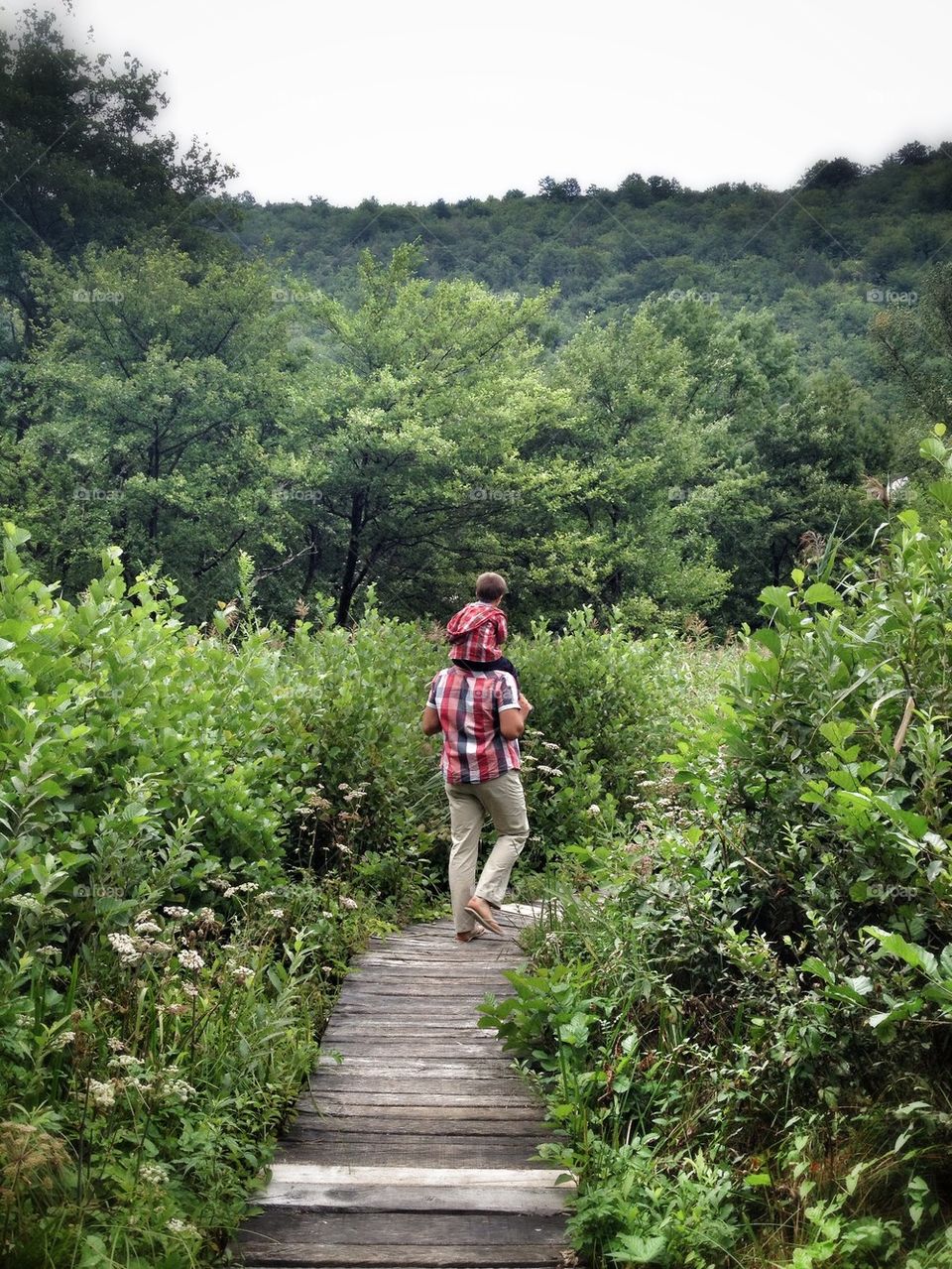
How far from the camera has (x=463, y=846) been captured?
640cm

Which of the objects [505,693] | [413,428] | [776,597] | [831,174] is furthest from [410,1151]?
[831,174]

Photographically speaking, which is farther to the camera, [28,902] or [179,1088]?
[179,1088]

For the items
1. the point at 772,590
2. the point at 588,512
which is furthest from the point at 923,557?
the point at 588,512

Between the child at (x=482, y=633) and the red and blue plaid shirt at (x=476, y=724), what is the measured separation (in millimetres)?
70

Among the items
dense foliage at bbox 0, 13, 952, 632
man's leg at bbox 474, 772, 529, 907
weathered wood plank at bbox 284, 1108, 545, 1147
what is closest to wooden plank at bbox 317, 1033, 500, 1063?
weathered wood plank at bbox 284, 1108, 545, 1147

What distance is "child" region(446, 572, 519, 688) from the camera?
631 centimetres

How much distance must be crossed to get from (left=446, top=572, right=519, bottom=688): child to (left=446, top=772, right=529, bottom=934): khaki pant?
70cm

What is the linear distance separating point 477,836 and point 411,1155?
2.92 metres

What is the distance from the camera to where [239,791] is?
4.77 meters

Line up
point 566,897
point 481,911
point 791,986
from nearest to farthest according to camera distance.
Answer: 1. point 791,986
2. point 566,897
3. point 481,911

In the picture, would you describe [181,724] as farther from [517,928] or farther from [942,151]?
[942,151]

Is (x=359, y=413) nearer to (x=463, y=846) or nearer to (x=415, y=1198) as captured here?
(x=463, y=846)

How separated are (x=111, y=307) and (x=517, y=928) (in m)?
27.4

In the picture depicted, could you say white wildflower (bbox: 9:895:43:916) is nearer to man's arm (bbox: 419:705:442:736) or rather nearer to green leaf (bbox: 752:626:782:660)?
green leaf (bbox: 752:626:782:660)
